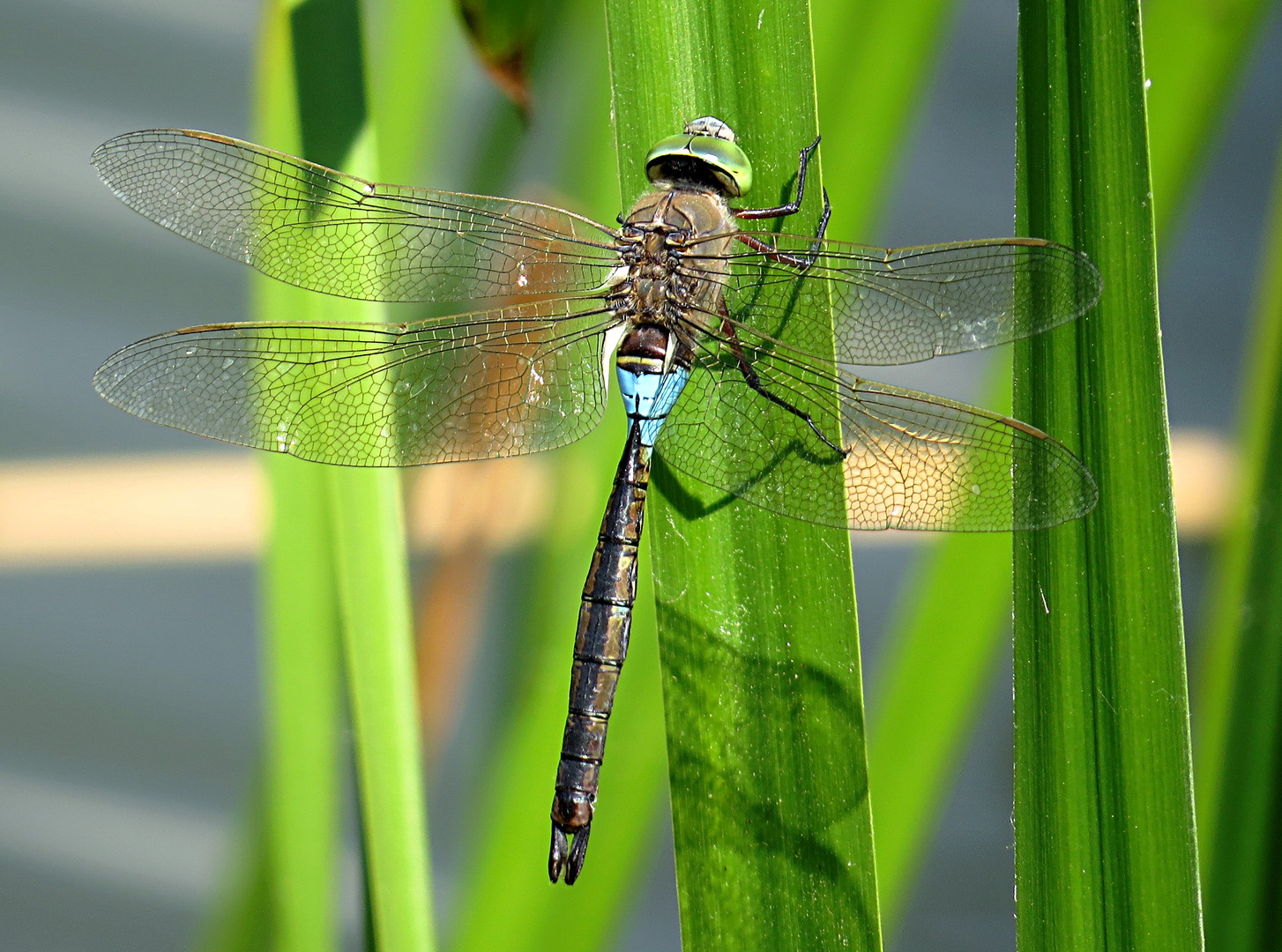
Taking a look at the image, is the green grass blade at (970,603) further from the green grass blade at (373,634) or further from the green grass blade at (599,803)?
the green grass blade at (373,634)

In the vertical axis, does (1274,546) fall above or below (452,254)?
below

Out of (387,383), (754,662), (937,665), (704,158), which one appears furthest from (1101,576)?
(387,383)

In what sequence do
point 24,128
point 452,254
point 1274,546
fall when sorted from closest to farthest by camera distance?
point 1274,546
point 452,254
point 24,128

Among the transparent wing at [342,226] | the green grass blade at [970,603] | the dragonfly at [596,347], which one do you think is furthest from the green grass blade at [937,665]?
the transparent wing at [342,226]

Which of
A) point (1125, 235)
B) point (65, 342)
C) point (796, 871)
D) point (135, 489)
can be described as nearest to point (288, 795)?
point (796, 871)

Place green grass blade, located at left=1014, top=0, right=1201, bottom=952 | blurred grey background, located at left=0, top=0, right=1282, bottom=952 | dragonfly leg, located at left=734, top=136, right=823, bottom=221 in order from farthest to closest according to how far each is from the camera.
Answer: blurred grey background, located at left=0, top=0, right=1282, bottom=952, dragonfly leg, located at left=734, top=136, right=823, bottom=221, green grass blade, located at left=1014, top=0, right=1201, bottom=952

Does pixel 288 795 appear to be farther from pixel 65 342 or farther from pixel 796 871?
pixel 65 342

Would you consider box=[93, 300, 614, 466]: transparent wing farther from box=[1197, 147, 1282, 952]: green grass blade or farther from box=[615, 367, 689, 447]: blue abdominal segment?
box=[1197, 147, 1282, 952]: green grass blade

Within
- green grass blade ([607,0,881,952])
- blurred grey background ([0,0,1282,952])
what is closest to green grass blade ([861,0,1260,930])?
green grass blade ([607,0,881,952])
